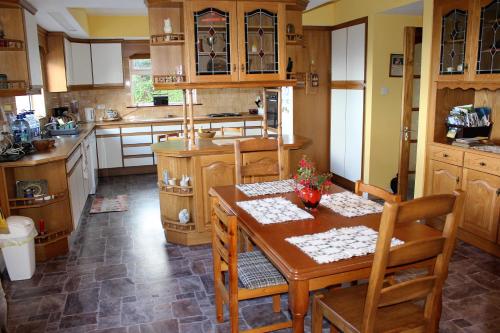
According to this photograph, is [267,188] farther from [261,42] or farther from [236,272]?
[261,42]

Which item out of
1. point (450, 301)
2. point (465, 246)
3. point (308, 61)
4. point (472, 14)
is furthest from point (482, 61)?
point (308, 61)

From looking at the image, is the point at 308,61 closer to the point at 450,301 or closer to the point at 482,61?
the point at 482,61

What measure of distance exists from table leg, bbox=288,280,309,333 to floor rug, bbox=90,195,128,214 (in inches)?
154

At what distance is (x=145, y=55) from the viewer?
24.9ft

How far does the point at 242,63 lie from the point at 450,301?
2.71 m

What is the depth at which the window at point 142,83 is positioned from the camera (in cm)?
774

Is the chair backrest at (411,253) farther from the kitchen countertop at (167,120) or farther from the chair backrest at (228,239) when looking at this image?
the kitchen countertop at (167,120)

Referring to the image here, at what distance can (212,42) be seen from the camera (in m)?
4.14

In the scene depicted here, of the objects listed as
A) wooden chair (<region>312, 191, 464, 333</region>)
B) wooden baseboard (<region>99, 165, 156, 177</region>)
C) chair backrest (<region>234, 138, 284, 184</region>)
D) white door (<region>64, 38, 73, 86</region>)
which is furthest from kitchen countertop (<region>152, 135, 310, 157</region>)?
wooden baseboard (<region>99, 165, 156, 177</region>)

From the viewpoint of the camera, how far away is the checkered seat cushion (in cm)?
236

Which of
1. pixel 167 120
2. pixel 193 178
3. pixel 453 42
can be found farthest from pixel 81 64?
pixel 453 42

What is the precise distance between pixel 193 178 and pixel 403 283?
8.42ft

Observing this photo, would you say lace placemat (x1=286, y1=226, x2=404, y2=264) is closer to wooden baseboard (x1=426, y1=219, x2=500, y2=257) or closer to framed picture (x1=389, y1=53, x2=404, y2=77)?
wooden baseboard (x1=426, y1=219, x2=500, y2=257)

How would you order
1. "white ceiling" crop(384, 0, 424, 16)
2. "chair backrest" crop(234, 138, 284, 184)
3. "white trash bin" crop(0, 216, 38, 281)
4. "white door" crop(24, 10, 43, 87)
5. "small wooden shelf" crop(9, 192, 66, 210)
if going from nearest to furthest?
1. "chair backrest" crop(234, 138, 284, 184)
2. "white trash bin" crop(0, 216, 38, 281)
3. "small wooden shelf" crop(9, 192, 66, 210)
4. "white door" crop(24, 10, 43, 87)
5. "white ceiling" crop(384, 0, 424, 16)
